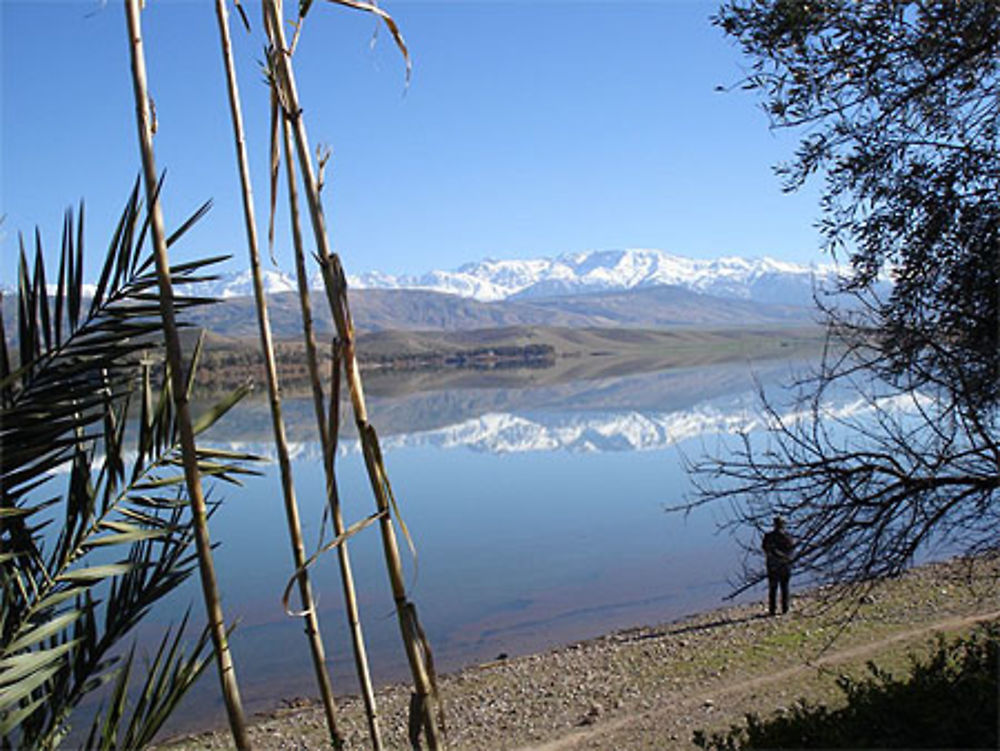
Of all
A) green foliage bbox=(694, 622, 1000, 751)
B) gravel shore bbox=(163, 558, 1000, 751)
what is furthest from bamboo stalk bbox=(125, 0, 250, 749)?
gravel shore bbox=(163, 558, 1000, 751)

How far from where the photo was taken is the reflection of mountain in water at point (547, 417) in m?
41.6

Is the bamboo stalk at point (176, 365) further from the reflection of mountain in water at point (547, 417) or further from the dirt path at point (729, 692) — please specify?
the reflection of mountain in water at point (547, 417)

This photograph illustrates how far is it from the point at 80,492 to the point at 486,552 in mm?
18822

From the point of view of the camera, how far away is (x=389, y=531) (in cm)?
142

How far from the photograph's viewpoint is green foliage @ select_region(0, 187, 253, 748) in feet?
6.84

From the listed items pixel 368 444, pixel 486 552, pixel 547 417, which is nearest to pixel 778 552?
pixel 368 444

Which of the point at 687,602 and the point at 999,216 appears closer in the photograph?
the point at 999,216

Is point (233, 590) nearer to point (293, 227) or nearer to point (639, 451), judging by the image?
point (293, 227)

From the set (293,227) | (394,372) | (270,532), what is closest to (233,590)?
(270,532)

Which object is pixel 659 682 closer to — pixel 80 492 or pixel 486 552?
pixel 80 492

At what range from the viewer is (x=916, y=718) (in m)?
4.34

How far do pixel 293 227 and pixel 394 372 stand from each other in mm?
120487

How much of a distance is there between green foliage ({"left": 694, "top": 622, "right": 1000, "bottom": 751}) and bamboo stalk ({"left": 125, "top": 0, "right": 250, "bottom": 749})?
3.51 metres

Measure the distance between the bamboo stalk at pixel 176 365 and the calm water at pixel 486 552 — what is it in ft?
1.27
